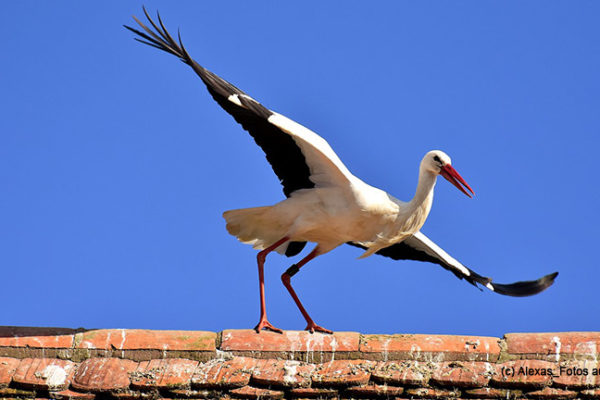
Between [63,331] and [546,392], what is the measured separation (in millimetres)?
2309

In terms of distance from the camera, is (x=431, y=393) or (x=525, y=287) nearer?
(x=431, y=393)

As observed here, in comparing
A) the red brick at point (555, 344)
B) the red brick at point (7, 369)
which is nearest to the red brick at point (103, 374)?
the red brick at point (7, 369)

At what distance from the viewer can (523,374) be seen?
184 inches

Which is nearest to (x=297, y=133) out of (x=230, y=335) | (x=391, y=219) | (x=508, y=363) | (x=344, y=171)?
(x=344, y=171)

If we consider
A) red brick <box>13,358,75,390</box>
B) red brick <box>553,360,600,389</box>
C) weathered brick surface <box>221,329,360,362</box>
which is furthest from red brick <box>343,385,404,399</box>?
red brick <box>13,358,75,390</box>

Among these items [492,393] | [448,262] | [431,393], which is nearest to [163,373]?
[431,393]

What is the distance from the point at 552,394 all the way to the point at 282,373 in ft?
3.96

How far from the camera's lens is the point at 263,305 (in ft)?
20.8

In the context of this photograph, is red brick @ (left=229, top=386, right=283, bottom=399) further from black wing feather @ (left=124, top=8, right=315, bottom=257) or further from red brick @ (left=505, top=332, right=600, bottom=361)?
black wing feather @ (left=124, top=8, right=315, bottom=257)

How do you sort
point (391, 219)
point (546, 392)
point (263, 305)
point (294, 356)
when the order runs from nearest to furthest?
point (546, 392), point (294, 356), point (263, 305), point (391, 219)

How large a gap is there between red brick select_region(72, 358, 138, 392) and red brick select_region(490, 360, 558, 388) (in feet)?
5.48

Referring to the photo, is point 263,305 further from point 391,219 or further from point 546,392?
point 546,392

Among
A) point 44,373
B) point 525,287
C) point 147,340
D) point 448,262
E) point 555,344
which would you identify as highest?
point 448,262

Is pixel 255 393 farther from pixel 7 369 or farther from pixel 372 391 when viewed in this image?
pixel 7 369
